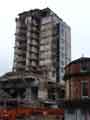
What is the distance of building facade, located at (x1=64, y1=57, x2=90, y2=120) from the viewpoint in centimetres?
3616

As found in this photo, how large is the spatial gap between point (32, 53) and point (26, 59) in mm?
3448

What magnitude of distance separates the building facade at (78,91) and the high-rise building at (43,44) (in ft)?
225

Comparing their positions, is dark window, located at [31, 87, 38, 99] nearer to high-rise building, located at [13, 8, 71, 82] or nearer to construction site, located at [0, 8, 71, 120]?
construction site, located at [0, 8, 71, 120]

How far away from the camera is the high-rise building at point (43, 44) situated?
11006cm

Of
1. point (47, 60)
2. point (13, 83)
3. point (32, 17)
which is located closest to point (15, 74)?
point (13, 83)

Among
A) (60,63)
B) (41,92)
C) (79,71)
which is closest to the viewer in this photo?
(79,71)

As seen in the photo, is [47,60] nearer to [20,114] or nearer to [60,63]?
[60,63]

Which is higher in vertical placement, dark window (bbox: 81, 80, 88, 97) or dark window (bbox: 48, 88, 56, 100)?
dark window (bbox: 81, 80, 88, 97)

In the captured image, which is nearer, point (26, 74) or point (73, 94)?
point (73, 94)

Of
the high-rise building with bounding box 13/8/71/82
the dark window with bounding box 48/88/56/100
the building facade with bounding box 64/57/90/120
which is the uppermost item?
the high-rise building with bounding box 13/8/71/82

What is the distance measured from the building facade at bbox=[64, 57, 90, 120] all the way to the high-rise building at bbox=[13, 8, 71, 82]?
2700 inches

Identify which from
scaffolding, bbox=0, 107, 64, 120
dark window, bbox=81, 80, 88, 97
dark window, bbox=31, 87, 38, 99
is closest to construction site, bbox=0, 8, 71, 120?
dark window, bbox=31, 87, 38, 99

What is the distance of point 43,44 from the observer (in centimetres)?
11344

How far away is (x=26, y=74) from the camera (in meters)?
79.6
